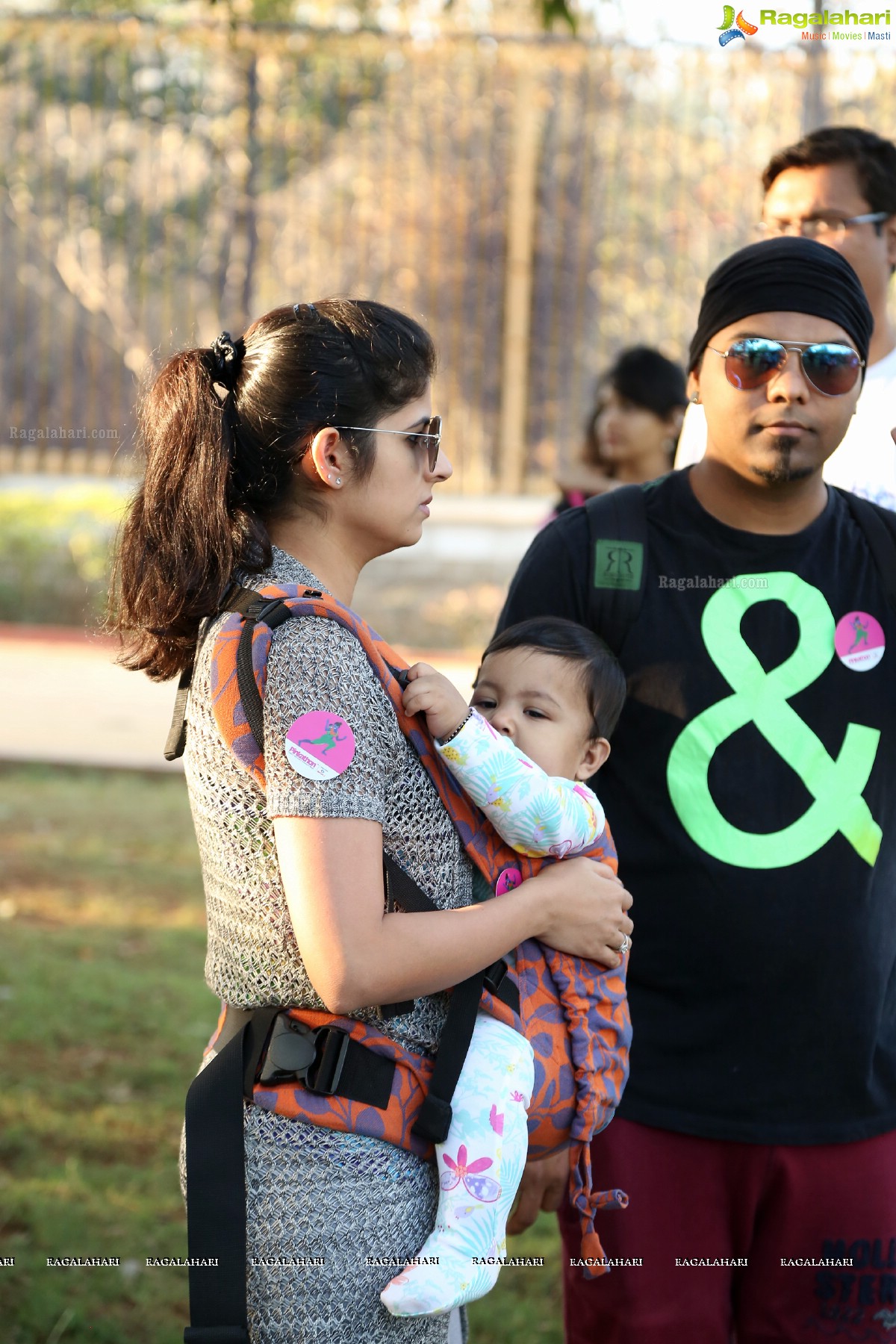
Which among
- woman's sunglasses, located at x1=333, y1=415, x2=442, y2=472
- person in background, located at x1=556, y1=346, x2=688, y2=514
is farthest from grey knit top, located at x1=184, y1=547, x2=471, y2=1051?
person in background, located at x1=556, y1=346, x2=688, y2=514

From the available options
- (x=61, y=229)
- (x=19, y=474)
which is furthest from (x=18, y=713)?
(x=61, y=229)

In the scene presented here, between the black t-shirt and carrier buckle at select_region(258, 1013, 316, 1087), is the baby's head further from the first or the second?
carrier buckle at select_region(258, 1013, 316, 1087)

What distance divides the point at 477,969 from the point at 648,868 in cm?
67

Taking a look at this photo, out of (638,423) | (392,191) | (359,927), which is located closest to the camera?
(359,927)

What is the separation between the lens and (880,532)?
100 inches

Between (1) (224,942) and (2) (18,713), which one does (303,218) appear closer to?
(2) (18,713)

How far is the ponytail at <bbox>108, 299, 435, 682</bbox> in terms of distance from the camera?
1.92m

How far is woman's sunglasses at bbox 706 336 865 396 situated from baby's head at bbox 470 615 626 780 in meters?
0.57

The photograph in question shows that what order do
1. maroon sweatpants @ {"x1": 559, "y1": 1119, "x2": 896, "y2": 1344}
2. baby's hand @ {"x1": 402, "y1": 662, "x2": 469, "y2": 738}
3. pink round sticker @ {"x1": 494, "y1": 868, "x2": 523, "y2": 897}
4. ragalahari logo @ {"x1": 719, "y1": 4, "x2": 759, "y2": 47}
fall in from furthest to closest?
ragalahari logo @ {"x1": 719, "y1": 4, "x2": 759, "y2": 47} < maroon sweatpants @ {"x1": 559, "y1": 1119, "x2": 896, "y2": 1344} < pink round sticker @ {"x1": 494, "y1": 868, "x2": 523, "y2": 897} < baby's hand @ {"x1": 402, "y1": 662, "x2": 469, "y2": 738}

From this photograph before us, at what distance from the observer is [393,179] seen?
9453mm

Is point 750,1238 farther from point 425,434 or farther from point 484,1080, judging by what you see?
point 425,434

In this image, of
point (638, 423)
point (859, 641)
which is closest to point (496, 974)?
point (859, 641)

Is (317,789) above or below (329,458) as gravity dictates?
below

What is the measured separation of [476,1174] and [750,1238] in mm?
825
